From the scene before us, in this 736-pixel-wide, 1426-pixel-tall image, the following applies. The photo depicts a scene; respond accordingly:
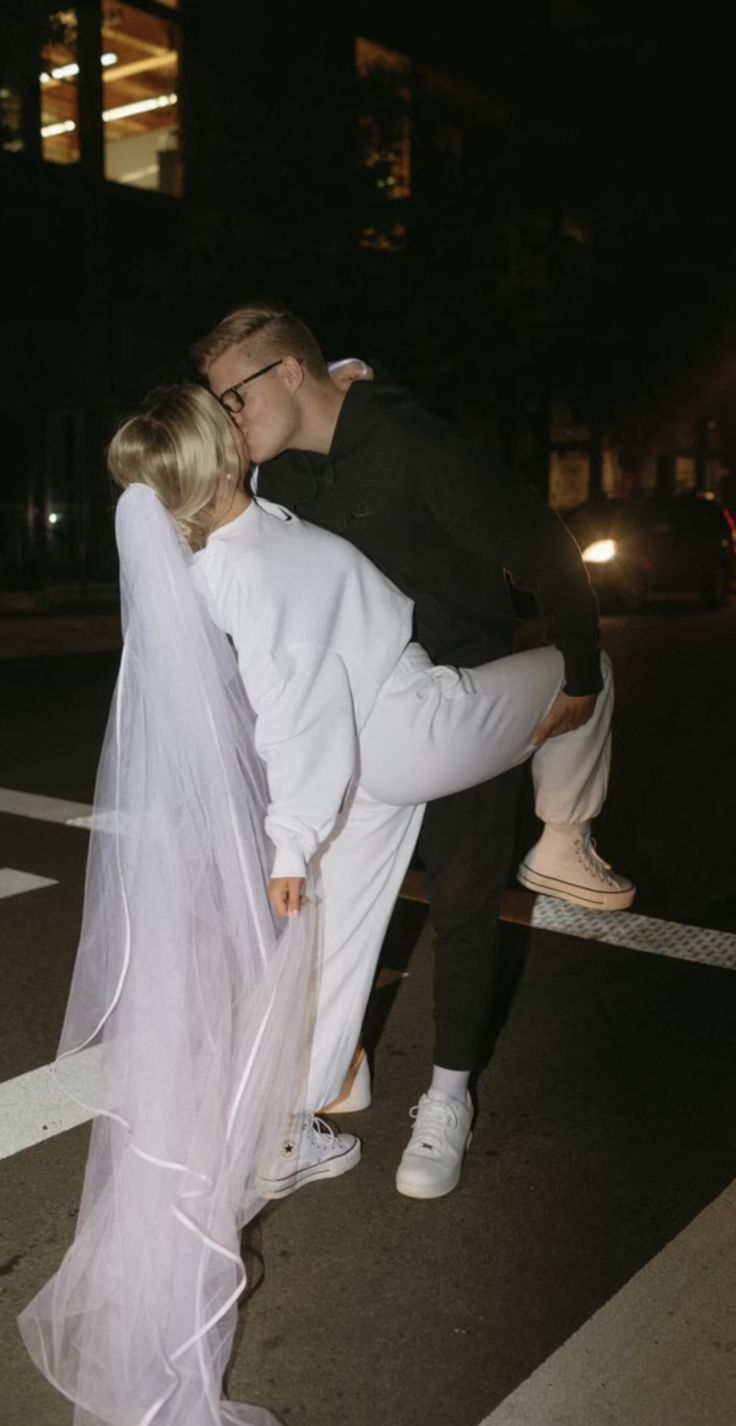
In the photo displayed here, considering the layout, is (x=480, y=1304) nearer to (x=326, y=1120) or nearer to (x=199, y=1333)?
(x=199, y=1333)

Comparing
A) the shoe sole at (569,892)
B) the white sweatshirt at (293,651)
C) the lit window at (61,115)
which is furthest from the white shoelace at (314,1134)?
the lit window at (61,115)

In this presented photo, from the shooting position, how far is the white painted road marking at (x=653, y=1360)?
7.75 feet

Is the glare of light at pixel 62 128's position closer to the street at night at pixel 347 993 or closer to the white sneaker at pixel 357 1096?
the street at night at pixel 347 993

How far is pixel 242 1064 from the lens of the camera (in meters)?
2.69

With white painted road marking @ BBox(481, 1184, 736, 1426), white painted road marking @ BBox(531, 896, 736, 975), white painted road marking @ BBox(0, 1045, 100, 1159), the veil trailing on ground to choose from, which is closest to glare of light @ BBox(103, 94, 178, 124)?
white painted road marking @ BBox(531, 896, 736, 975)

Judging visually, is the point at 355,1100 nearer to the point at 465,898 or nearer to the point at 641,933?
the point at 465,898

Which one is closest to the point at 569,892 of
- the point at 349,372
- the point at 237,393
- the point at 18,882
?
the point at 349,372

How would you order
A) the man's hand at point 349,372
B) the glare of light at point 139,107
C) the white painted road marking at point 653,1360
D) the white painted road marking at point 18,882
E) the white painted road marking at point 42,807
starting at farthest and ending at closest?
the glare of light at point 139,107
the white painted road marking at point 42,807
the white painted road marking at point 18,882
the man's hand at point 349,372
the white painted road marking at point 653,1360

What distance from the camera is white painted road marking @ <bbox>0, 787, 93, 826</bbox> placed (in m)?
6.85

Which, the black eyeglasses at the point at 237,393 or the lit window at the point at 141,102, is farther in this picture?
the lit window at the point at 141,102

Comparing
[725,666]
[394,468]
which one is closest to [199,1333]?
[394,468]

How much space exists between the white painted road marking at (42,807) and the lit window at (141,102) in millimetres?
16349

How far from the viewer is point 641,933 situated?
5.16 meters

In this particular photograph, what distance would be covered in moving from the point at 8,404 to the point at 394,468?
60.6ft
